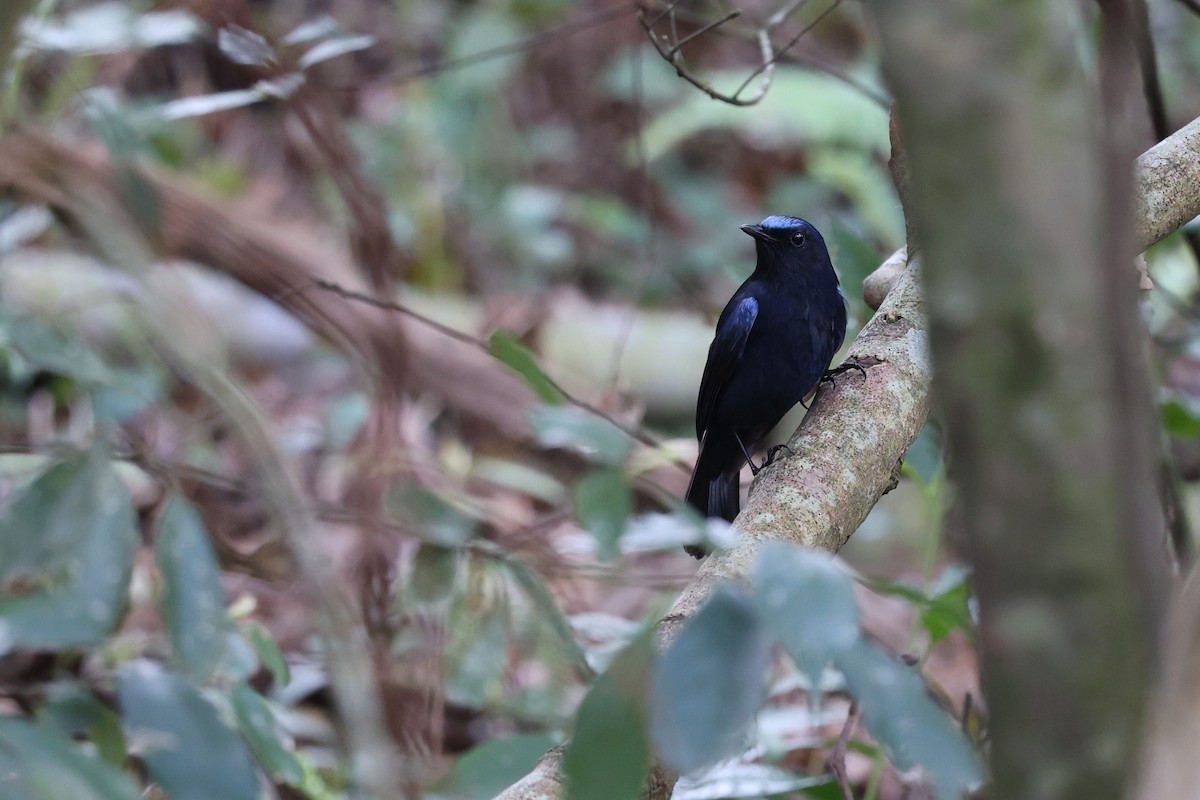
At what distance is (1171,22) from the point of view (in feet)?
26.7

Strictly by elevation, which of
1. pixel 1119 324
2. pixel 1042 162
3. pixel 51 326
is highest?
pixel 1042 162

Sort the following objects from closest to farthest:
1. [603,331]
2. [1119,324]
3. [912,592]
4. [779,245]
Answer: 1. [1119,324]
2. [912,592]
3. [779,245]
4. [603,331]

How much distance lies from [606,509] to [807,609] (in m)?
0.67

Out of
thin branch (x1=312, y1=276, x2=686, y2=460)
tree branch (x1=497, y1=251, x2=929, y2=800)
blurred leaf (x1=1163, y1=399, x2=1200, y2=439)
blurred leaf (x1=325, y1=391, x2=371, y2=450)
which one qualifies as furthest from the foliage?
blurred leaf (x1=325, y1=391, x2=371, y2=450)

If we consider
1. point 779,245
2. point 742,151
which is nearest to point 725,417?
point 779,245

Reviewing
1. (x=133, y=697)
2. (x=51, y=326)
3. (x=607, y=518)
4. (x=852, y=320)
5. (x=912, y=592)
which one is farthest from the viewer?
(x=852, y=320)

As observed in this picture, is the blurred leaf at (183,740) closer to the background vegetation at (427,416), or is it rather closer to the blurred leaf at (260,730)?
the background vegetation at (427,416)

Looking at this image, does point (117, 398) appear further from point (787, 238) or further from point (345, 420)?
point (345, 420)

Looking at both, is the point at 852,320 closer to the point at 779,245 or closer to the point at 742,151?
the point at 779,245

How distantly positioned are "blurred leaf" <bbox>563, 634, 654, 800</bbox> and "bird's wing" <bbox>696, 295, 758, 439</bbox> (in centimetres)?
272

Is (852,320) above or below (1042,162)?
below

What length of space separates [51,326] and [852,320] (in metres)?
3.04

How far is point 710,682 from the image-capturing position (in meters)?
0.98

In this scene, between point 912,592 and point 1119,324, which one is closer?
point 1119,324
